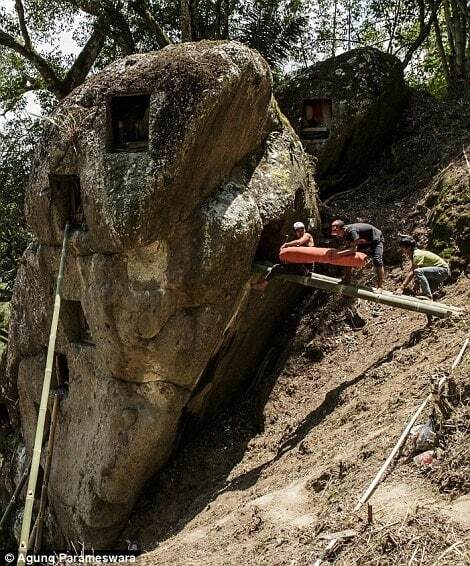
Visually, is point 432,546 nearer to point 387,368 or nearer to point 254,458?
point 387,368

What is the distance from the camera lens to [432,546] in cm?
524

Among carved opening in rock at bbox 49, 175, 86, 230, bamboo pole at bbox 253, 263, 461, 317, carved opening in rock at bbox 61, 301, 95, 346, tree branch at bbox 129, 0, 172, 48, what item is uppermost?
tree branch at bbox 129, 0, 172, 48

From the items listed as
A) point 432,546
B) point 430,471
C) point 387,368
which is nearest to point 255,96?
point 387,368

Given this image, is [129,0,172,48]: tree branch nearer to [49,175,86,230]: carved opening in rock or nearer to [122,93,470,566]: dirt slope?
[122,93,470,566]: dirt slope

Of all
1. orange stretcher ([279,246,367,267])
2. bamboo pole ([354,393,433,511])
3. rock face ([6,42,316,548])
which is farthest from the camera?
orange stretcher ([279,246,367,267])

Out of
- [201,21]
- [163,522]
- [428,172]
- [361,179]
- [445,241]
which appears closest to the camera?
[163,522]

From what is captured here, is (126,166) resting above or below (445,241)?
above

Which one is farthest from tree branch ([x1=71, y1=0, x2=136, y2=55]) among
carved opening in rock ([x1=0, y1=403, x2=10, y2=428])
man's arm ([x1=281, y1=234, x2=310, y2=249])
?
carved opening in rock ([x1=0, y1=403, x2=10, y2=428])

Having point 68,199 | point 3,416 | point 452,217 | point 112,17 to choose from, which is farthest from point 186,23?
point 3,416

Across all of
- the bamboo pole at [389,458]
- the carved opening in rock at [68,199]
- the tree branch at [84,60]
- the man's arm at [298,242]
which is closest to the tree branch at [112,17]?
the tree branch at [84,60]

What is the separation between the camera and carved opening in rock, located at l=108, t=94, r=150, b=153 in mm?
10133

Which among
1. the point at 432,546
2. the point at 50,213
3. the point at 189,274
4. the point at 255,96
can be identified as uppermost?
the point at 255,96

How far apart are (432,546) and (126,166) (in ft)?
21.5

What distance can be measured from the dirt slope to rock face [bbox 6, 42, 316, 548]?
2.92 ft
